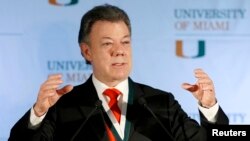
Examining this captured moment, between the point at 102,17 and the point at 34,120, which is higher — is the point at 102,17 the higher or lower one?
the higher one

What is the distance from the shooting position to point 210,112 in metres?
1.68

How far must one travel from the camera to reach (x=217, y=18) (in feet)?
7.11

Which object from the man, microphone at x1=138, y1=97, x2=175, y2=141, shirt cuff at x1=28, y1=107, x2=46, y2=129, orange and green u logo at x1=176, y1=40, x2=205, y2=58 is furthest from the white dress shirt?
orange and green u logo at x1=176, y1=40, x2=205, y2=58

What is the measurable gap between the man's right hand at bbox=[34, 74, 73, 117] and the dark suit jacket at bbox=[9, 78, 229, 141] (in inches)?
4.5

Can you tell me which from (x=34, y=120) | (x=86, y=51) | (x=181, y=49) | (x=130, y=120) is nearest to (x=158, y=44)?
(x=181, y=49)

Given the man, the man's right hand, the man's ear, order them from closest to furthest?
the man's right hand
the man
the man's ear

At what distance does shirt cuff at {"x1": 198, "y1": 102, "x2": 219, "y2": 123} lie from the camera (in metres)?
1.67

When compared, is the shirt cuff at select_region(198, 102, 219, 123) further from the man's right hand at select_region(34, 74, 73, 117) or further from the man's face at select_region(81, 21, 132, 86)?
the man's right hand at select_region(34, 74, 73, 117)

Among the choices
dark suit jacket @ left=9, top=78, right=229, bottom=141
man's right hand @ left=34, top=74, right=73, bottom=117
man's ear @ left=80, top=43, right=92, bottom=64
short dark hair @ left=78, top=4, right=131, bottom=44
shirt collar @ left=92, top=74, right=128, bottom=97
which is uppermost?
short dark hair @ left=78, top=4, right=131, bottom=44

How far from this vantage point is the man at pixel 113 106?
1.71m

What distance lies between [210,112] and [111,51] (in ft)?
1.35

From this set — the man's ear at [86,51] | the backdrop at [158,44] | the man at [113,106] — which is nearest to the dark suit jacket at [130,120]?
the man at [113,106]

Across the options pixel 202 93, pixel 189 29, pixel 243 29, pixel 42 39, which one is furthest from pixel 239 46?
pixel 42 39

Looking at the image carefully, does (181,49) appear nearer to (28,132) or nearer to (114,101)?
(114,101)
